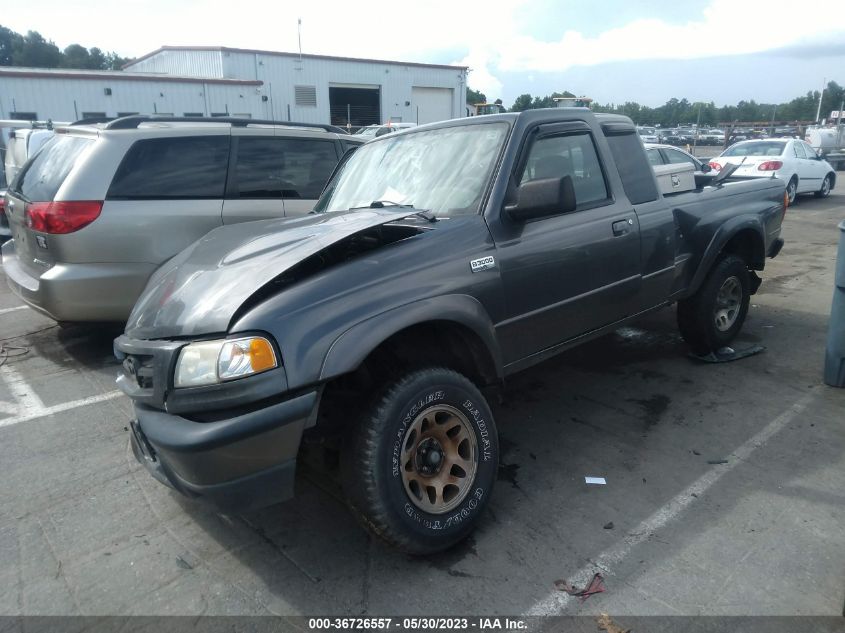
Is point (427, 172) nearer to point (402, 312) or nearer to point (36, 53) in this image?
point (402, 312)

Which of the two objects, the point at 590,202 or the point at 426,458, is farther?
→ the point at 590,202

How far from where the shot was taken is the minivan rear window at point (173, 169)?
5.15m

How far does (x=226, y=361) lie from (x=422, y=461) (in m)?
0.99

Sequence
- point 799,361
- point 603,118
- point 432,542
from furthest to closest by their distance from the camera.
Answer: point 799,361
point 603,118
point 432,542

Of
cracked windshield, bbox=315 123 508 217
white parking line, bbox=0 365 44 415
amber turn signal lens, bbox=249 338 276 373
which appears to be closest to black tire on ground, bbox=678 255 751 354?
cracked windshield, bbox=315 123 508 217

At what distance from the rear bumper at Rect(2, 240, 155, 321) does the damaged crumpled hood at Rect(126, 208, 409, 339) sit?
1.89 metres

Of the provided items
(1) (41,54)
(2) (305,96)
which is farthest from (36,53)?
(2) (305,96)

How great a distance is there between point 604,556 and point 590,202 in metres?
2.10

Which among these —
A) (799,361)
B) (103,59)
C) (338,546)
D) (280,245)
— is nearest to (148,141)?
(280,245)

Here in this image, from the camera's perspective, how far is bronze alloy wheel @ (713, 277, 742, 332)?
5.14m

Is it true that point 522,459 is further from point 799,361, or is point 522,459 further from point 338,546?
point 799,361

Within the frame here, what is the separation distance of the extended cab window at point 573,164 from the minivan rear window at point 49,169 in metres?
3.81

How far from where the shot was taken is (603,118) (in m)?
4.21

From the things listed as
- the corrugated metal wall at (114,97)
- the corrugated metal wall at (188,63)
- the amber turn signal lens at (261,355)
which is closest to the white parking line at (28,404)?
the amber turn signal lens at (261,355)
